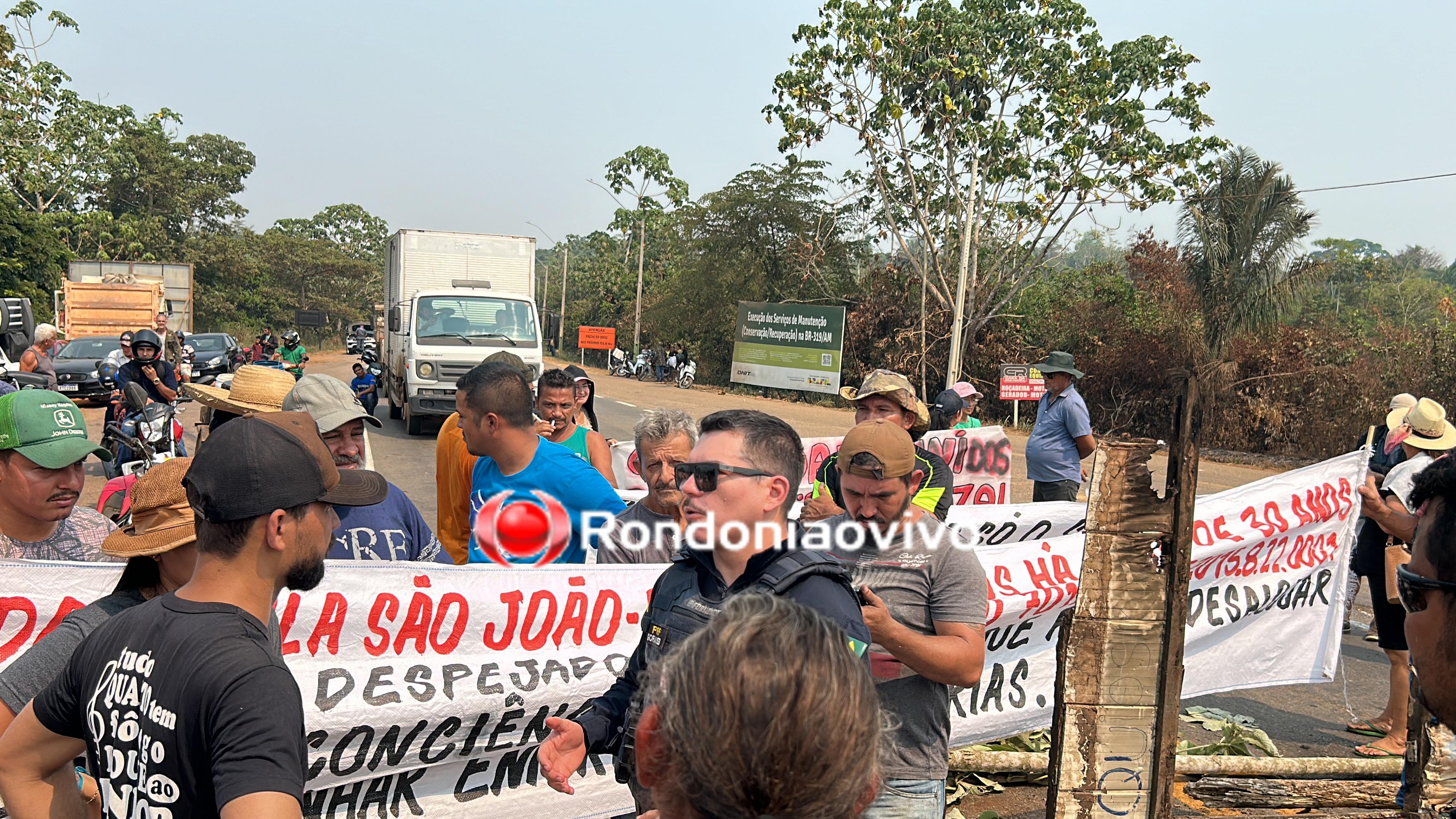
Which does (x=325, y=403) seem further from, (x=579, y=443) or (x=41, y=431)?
(x=579, y=443)

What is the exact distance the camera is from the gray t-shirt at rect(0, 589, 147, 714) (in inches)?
81.0

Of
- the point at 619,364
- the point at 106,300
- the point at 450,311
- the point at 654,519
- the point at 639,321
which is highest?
the point at 639,321

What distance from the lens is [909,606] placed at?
9.36 feet

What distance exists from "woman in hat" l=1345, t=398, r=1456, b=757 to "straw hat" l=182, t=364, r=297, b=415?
17.8 ft

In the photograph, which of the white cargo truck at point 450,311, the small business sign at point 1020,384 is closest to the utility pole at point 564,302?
the white cargo truck at point 450,311

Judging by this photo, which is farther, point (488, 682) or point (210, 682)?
point (488, 682)

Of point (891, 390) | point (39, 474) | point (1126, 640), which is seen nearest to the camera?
point (1126, 640)

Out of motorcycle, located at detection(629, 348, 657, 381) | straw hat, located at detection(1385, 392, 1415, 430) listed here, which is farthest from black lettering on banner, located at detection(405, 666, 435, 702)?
motorcycle, located at detection(629, 348, 657, 381)

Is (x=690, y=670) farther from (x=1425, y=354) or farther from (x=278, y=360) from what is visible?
(x=1425, y=354)

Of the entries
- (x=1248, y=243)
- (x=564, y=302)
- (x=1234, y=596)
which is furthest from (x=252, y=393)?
(x=564, y=302)

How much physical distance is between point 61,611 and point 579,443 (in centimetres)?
295

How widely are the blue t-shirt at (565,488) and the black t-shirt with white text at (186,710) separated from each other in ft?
8.06

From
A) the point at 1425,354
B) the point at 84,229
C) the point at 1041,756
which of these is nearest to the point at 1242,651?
the point at 1041,756

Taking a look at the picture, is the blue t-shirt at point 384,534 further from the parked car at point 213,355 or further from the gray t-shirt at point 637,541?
the parked car at point 213,355
